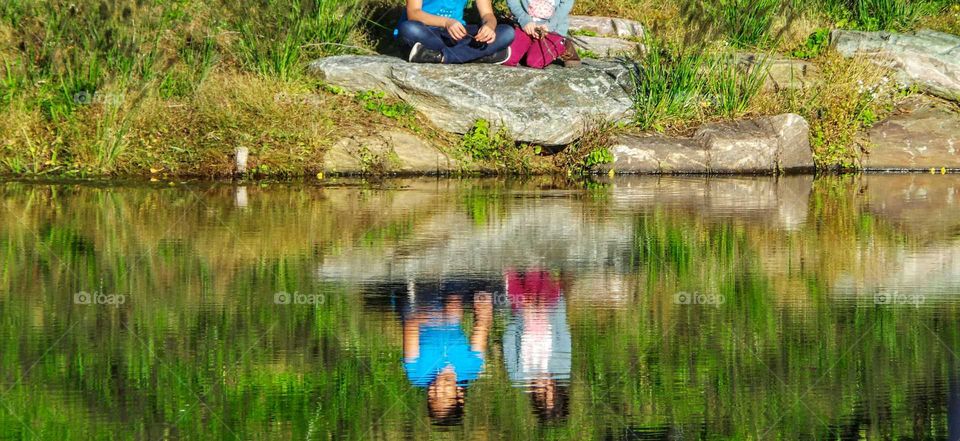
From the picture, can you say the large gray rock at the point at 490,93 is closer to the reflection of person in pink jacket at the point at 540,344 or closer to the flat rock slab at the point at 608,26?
the flat rock slab at the point at 608,26

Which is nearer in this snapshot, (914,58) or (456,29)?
(456,29)

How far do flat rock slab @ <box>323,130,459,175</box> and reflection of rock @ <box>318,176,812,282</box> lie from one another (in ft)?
4.52

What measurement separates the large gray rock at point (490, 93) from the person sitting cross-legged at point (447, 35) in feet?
0.37

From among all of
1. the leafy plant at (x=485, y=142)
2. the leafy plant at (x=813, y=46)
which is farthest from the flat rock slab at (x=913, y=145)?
the leafy plant at (x=485, y=142)

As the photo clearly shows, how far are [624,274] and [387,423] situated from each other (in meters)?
3.64

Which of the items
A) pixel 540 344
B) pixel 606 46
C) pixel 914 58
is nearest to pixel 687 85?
pixel 606 46

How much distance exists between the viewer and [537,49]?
605 inches

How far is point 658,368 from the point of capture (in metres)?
6.18

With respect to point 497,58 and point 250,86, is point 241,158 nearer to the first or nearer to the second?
point 250,86

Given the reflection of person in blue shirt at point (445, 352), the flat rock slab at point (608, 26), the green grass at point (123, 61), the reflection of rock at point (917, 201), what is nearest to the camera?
the reflection of person in blue shirt at point (445, 352)

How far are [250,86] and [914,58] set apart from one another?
7.61m

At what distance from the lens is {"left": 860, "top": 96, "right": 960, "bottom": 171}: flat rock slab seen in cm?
1614

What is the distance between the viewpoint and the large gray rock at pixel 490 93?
1492 centimetres

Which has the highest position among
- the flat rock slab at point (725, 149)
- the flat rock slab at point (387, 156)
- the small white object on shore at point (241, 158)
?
the small white object on shore at point (241, 158)
